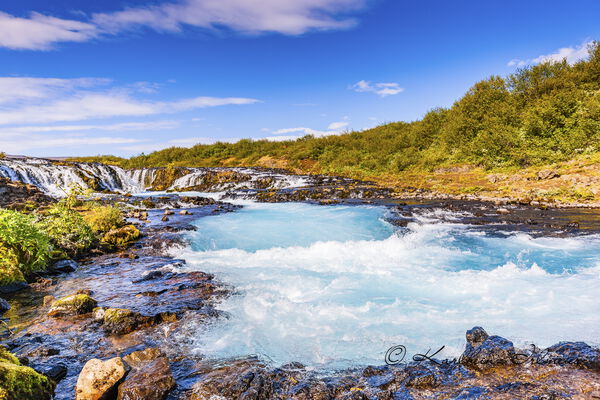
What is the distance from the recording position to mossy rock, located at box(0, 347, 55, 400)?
342 centimetres

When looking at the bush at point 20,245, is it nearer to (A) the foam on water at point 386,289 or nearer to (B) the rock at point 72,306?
(B) the rock at point 72,306

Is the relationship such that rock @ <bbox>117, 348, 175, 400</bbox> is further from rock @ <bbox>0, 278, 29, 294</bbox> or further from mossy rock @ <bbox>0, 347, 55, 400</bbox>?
rock @ <bbox>0, 278, 29, 294</bbox>

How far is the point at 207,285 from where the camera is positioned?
8.19 meters

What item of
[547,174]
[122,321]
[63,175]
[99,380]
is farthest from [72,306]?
[63,175]

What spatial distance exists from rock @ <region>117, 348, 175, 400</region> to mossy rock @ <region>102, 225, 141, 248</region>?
27.4 feet

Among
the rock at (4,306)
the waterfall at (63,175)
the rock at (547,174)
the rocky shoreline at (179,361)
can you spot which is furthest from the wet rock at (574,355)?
the waterfall at (63,175)

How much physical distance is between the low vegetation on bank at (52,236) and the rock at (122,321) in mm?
3789

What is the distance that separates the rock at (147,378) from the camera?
391 cm

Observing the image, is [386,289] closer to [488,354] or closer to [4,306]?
[488,354]

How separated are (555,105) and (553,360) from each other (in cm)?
2849

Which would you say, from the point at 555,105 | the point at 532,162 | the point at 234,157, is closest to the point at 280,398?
the point at 532,162

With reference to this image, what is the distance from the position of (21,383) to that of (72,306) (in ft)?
10.7

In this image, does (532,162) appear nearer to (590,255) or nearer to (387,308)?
(590,255)

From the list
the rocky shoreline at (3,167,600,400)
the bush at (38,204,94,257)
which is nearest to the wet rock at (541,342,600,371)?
the rocky shoreline at (3,167,600,400)
